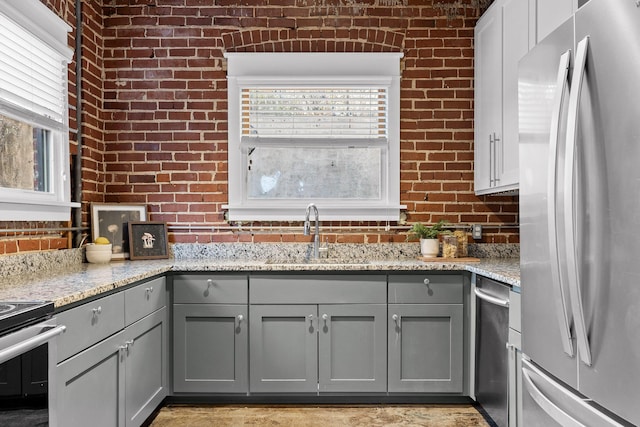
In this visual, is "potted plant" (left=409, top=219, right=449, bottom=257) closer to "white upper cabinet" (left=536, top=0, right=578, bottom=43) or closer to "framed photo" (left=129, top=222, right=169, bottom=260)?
"white upper cabinet" (left=536, top=0, right=578, bottom=43)

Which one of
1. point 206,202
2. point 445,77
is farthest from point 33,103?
point 445,77

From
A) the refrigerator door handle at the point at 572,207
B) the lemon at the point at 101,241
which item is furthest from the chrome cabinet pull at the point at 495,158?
the lemon at the point at 101,241

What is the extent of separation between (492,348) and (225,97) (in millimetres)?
2330

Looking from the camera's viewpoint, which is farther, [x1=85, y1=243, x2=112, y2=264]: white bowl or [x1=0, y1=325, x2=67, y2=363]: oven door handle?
[x1=85, y1=243, x2=112, y2=264]: white bowl

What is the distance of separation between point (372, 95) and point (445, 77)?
52cm

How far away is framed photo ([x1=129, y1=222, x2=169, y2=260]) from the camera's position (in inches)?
126

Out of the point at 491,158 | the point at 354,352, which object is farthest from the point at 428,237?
the point at 354,352

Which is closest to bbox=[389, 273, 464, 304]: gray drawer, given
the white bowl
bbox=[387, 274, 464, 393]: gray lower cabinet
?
bbox=[387, 274, 464, 393]: gray lower cabinet

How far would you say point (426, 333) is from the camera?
9.34 feet

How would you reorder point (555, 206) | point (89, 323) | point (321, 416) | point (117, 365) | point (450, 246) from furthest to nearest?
point (450, 246)
point (321, 416)
point (117, 365)
point (89, 323)
point (555, 206)

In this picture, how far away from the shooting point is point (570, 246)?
120 cm

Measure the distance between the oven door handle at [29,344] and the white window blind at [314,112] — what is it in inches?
82.2

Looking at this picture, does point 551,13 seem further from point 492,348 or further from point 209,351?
point 209,351

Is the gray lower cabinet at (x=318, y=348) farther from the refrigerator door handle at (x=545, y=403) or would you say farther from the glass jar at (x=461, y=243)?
the refrigerator door handle at (x=545, y=403)
